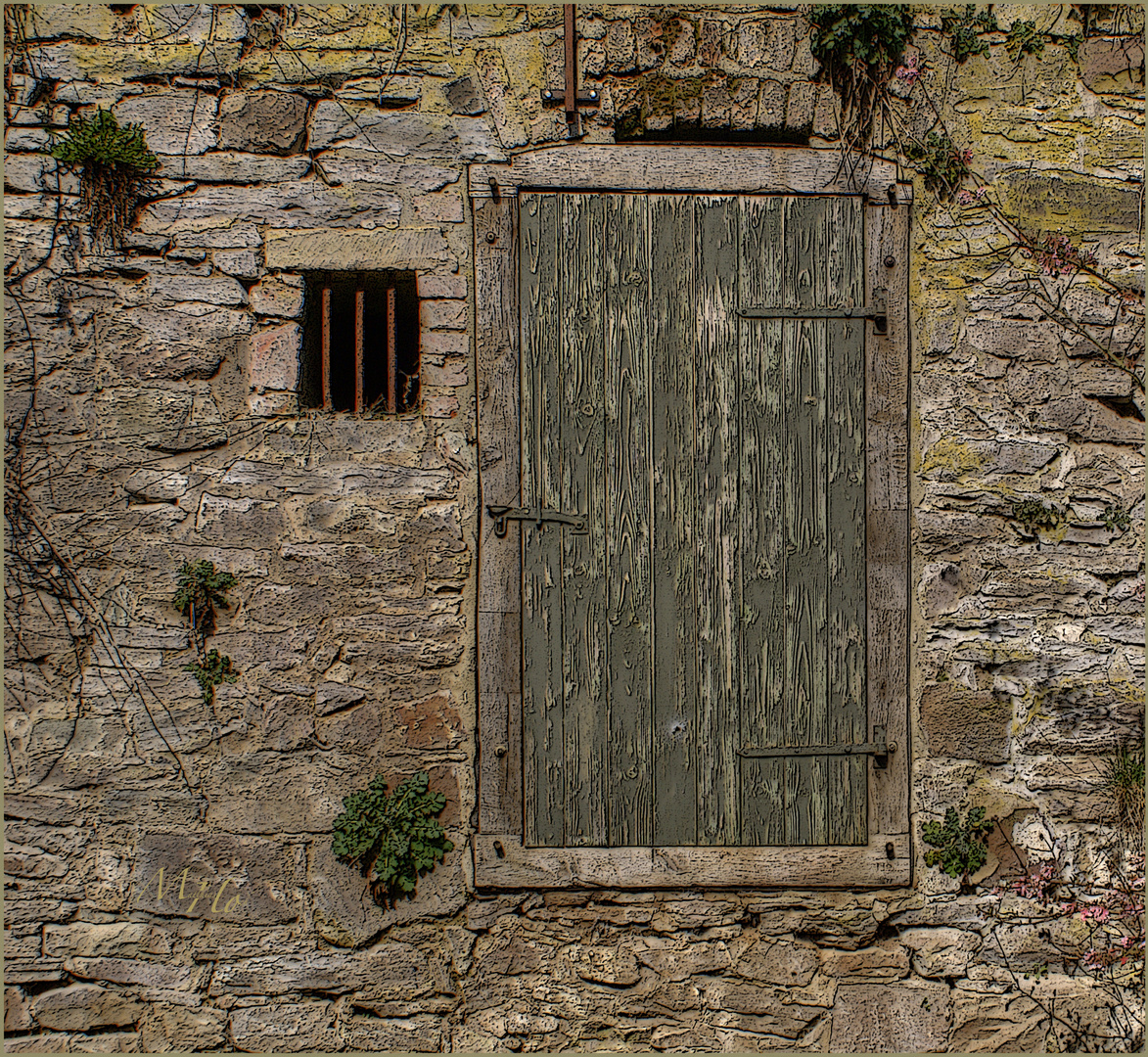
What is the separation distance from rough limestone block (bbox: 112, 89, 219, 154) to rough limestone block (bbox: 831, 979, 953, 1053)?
3441 millimetres

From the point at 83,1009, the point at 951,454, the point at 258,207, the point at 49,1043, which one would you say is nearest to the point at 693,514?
the point at 951,454

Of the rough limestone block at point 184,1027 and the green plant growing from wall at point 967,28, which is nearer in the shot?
the rough limestone block at point 184,1027

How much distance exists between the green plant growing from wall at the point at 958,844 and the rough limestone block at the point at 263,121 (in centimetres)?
304

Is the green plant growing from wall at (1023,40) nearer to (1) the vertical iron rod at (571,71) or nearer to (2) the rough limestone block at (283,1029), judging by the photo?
(1) the vertical iron rod at (571,71)

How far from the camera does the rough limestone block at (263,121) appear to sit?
2766mm

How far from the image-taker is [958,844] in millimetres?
2748

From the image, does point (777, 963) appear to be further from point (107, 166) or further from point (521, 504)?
point (107, 166)

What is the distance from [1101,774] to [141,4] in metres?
4.01

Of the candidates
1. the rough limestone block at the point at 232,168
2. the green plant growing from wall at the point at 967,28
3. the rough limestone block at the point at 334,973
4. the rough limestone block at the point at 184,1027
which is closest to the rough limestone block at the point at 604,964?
the rough limestone block at the point at 334,973

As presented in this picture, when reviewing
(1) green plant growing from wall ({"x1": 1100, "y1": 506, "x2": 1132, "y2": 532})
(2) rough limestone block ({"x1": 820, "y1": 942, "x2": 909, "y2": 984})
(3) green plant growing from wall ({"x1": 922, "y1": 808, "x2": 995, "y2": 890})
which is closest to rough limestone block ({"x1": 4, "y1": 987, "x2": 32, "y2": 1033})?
(2) rough limestone block ({"x1": 820, "y1": 942, "x2": 909, "y2": 984})

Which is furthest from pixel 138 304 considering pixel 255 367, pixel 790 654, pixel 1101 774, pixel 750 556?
pixel 1101 774

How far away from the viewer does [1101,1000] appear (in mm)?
2756

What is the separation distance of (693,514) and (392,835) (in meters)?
1.40

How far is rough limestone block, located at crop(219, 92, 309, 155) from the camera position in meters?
2.77
